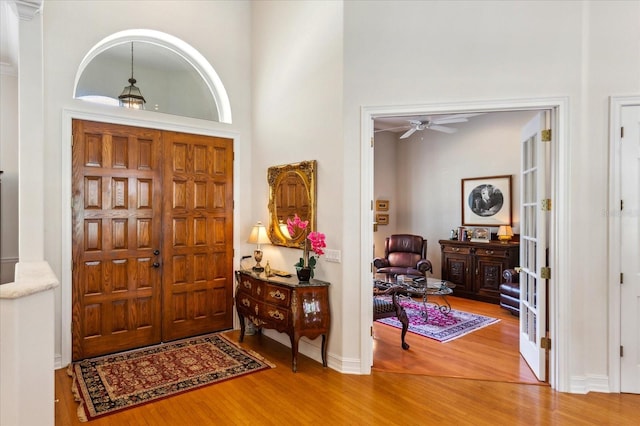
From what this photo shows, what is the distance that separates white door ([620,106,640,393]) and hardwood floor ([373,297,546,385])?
28.9 inches

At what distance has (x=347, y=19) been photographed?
3.45 m

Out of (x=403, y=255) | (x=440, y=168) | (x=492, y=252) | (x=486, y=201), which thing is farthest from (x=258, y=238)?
(x=440, y=168)

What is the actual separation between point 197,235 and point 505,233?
5.00m

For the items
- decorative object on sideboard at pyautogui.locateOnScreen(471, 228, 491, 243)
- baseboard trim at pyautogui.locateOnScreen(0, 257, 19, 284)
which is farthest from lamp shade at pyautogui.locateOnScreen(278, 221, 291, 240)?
decorative object on sideboard at pyautogui.locateOnScreen(471, 228, 491, 243)

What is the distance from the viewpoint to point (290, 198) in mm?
4105

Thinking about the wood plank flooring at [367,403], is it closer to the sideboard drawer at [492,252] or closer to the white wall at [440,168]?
the sideboard drawer at [492,252]

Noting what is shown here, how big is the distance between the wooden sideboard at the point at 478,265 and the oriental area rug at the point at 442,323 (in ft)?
3.04

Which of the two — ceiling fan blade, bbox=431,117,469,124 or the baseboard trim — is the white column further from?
ceiling fan blade, bbox=431,117,469,124

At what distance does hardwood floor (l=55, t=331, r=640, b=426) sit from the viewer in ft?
8.55

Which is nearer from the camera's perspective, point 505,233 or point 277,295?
point 277,295

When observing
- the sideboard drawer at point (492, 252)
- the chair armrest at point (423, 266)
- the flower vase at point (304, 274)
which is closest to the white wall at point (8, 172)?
the flower vase at point (304, 274)

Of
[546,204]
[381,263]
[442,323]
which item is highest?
[546,204]

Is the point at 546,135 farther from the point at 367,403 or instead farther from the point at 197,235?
the point at 197,235

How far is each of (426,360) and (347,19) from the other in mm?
3503
